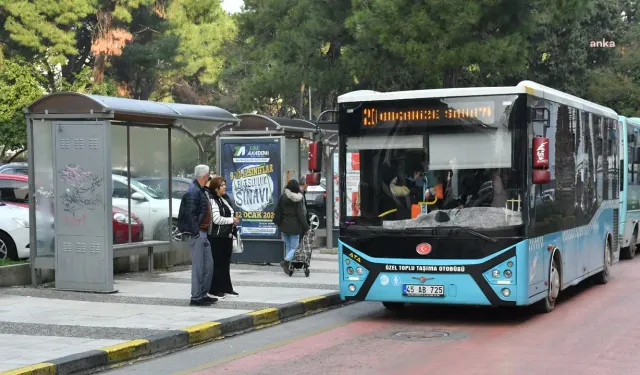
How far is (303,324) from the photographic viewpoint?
12117mm

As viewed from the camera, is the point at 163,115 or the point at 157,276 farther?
the point at 157,276

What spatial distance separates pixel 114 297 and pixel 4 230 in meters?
3.97

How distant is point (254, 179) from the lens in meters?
18.5

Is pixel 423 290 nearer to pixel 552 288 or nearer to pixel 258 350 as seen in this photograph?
pixel 552 288

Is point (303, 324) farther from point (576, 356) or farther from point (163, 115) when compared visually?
point (163, 115)

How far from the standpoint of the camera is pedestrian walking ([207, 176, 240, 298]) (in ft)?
42.8

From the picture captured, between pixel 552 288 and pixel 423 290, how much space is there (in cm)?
221

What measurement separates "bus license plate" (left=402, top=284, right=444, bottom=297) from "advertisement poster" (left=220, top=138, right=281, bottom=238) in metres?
6.95

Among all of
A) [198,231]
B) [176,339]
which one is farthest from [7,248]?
[176,339]

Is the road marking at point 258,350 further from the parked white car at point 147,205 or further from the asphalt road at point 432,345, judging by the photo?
the parked white car at point 147,205

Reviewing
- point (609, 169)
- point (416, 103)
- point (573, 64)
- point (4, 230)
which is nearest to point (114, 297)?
point (4, 230)

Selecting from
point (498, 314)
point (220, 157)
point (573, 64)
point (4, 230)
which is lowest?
point (498, 314)

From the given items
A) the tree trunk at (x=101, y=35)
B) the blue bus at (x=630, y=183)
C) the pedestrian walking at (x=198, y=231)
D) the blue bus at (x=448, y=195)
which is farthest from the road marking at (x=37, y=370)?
the tree trunk at (x=101, y=35)

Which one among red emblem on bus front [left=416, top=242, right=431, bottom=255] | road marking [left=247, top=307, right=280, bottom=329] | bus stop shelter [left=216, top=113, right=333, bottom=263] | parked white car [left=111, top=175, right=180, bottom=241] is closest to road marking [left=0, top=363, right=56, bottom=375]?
road marking [left=247, top=307, right=280, bottom=329]
